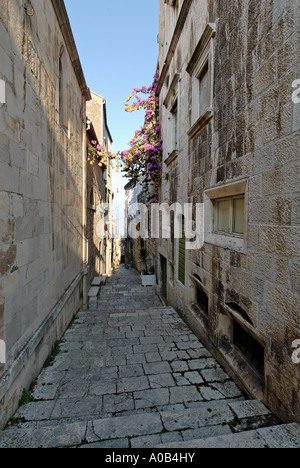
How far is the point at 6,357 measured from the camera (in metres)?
2.48

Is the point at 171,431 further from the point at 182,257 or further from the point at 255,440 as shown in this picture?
the point at 182,257

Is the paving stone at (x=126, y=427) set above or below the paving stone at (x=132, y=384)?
above

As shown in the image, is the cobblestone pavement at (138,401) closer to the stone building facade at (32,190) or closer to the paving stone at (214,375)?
the paving stone at (214,375)

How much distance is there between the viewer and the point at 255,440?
188cm

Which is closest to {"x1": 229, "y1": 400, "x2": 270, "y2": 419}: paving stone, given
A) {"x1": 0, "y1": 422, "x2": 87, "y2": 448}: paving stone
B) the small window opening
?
the small window opening

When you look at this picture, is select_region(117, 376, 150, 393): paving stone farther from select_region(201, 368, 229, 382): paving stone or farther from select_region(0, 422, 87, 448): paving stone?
select_region(0, 422, 87, 448): paving stone

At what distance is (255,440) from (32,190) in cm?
355

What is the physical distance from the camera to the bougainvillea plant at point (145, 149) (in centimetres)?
921

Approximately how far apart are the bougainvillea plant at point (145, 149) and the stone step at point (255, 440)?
8.13 metres

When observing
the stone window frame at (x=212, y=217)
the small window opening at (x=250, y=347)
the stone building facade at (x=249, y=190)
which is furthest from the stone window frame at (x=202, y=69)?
the small window opening at (x=250, y=347)

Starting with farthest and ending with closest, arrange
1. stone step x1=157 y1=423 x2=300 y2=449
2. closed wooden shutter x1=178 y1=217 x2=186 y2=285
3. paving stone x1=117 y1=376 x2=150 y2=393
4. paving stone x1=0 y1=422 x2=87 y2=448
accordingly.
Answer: closed wooden shutter x1=178 y1=217 x2=186 y2=285, paving stone x1=117 y1=376 x2=150 y2=393, paving stone x1=0 y1=422 x2=87 y2=448, stone step x1=157 y1=423 x2=300 y2=449

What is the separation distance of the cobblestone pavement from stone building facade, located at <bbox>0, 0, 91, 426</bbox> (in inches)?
15.1

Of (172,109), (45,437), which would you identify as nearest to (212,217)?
(45,437)

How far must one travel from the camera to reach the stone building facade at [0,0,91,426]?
2.54 m
